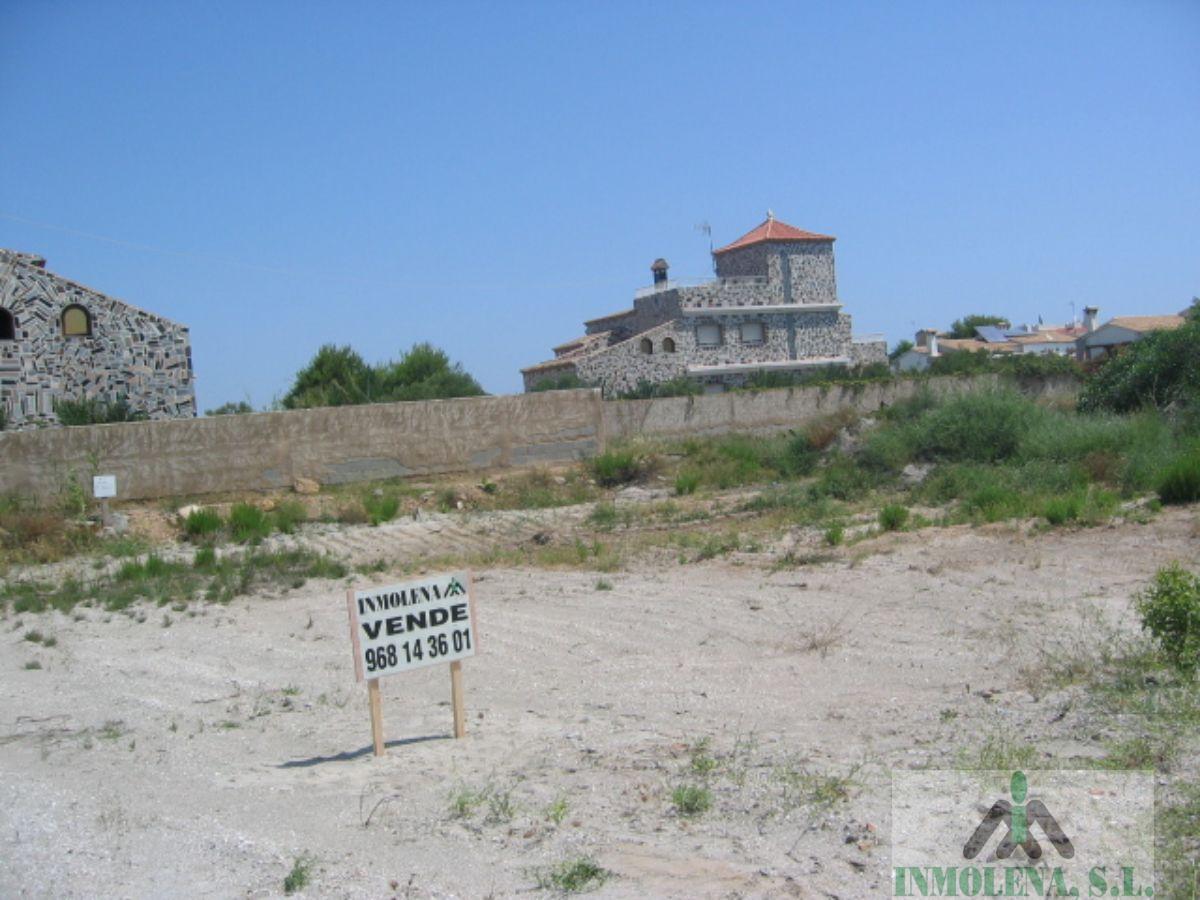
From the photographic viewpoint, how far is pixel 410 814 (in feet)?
21.1

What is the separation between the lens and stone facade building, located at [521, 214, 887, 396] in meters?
55.6

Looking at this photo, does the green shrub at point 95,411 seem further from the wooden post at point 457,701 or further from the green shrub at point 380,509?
the wooden post at point 457,701

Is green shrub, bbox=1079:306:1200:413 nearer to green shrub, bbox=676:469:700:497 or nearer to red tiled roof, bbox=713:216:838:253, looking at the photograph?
green shrub, bbox=676:469:700:497

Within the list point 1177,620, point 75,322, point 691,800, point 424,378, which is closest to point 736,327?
point 424,378

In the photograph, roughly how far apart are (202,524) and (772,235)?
157 ft

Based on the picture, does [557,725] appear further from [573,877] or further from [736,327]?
[736,327]

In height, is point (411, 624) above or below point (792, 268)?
below

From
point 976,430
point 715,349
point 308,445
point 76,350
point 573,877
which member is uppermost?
point 715,349

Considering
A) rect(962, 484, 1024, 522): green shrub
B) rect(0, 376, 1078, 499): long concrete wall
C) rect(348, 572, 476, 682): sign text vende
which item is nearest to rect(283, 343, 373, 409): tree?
rect(0, 376, 1078, 499): long concrete wall

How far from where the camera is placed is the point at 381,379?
153ft

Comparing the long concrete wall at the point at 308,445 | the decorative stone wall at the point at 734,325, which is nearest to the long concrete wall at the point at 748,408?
the long concrete wall at the point at 308,445

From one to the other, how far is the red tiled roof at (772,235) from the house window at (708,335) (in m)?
6.43

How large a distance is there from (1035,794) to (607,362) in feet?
158

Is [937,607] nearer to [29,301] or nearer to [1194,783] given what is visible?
[1194,783]
